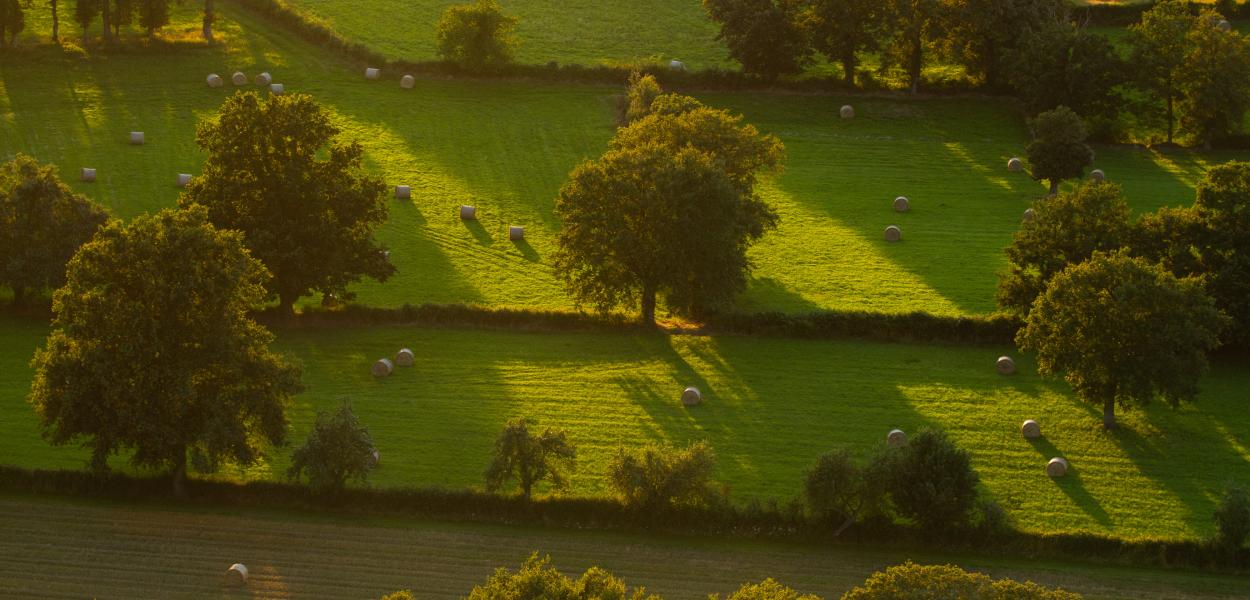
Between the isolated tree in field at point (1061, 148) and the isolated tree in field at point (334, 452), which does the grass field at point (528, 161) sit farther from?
the isolated tree in field at point (334, 452)

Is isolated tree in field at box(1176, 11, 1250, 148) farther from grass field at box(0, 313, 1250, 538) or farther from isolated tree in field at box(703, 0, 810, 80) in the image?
grass field at box(0, 313, 1250, 538)

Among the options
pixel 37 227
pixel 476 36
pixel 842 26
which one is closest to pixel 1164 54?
pixel 842 26

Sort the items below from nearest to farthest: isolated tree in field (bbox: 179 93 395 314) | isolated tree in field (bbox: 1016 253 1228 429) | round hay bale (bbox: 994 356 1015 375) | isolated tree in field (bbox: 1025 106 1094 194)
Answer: isolated tree in field (bbox: 1016 253 1228 429), round hay bale (bbox: 994 356 1015 375), isolated tree in field (bbox: 179 93 395 314), isolated tree in field (bbox: 1025 106 1094 194)

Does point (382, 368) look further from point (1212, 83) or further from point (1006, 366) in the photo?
point (1212, 83)

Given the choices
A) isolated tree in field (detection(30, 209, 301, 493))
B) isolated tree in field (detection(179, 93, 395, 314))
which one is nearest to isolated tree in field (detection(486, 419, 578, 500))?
isolated tree in field (detection(30, 209, 301, 493))

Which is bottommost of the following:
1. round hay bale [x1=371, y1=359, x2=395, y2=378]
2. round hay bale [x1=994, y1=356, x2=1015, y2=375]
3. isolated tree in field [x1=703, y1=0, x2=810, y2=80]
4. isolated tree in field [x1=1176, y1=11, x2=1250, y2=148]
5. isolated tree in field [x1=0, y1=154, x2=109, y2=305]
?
round hay bale [x1=371, y1=359, x2=395, y2=378]
